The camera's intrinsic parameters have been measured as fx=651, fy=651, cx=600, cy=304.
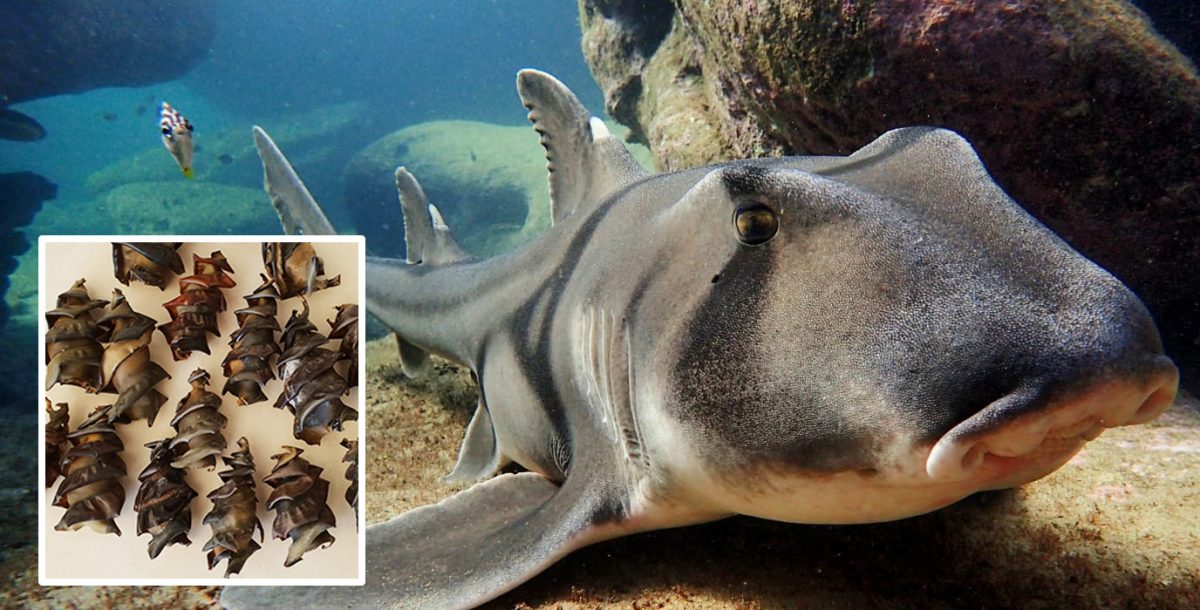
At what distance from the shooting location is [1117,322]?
1.40 m

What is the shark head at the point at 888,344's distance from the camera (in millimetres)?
1356

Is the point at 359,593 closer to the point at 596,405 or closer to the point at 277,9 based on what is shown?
the point at 596,405


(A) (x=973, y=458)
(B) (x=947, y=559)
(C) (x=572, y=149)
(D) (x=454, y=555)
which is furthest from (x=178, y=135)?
(A) (x=973, y=458)

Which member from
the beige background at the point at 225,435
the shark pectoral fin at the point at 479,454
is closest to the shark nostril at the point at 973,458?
the beige background at the point at 225,435

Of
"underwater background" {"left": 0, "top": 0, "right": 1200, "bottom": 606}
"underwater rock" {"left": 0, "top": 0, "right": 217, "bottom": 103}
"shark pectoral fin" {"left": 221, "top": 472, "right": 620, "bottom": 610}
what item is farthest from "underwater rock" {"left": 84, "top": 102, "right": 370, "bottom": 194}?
"shark pectoral fin" {"left": 221, "top": 472, "right": 620, "bottom": 610}

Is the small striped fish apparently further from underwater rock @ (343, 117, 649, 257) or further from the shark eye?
underwater rock @ (343, 117, 649, 257)

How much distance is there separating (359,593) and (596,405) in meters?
1.15

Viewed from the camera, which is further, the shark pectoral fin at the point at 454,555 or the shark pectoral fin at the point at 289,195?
the shark pectoral fin at the point at 289,195

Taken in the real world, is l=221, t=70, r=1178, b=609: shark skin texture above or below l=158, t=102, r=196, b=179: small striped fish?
below

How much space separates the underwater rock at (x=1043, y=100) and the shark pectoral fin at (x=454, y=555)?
111 inches

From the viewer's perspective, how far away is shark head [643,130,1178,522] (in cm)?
136

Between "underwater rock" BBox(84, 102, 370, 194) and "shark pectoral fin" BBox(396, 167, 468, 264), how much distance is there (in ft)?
73.6

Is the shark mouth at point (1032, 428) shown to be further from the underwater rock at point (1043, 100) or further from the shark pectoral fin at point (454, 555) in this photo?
the underwater rock at point (1043, 100)

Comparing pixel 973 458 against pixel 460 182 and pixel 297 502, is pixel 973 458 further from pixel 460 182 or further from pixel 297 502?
pixel 460 182
